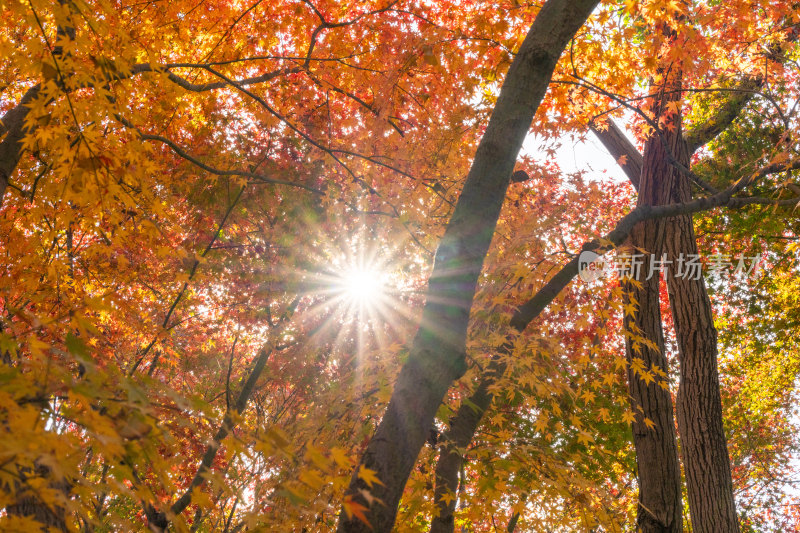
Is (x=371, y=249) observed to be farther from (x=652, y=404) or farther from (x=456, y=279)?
(x=456, y=279)

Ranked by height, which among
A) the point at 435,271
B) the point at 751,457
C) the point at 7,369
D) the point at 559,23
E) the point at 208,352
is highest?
the point at 751,457

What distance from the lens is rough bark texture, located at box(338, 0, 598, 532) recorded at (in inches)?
95.0

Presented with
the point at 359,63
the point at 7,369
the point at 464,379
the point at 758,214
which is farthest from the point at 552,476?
the point at 758,214

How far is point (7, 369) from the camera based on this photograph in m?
1.61

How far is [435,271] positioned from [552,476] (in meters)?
2.31

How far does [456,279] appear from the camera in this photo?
2.67m

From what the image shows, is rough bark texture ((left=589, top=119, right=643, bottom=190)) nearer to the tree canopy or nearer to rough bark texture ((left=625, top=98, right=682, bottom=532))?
the tree canopy

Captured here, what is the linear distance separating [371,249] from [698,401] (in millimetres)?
4829

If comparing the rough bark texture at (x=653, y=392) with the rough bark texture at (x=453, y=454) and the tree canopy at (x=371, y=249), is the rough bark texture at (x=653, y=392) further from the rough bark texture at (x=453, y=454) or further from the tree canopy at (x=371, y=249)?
the rough bark texture at (x=453, y=454)

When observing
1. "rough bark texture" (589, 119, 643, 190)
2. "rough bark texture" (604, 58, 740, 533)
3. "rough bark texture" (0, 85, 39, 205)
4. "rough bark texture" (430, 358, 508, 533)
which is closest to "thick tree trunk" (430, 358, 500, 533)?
Answer: "rough bark texture" (430, 358, 508, 533)

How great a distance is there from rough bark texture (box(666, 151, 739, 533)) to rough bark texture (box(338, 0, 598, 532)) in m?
4.78

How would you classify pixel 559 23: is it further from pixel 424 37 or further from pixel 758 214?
pixel 758 214

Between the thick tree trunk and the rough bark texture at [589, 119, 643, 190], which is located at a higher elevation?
the rough bark texture at [589, 119, 643, 190]

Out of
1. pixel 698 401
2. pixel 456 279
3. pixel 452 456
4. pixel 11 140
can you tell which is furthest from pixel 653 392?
pixel 11 140
